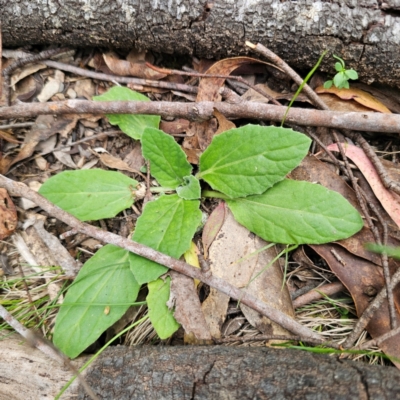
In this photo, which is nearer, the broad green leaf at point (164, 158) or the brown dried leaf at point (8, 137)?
the broad green leaf at point (164, 158)

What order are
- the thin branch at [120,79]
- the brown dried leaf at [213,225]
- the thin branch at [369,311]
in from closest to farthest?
the thin branch at [369,311] < the brown dried leaf at [213,225] < the thin branch at [120,79]

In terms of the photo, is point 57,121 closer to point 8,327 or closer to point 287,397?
point 8,327

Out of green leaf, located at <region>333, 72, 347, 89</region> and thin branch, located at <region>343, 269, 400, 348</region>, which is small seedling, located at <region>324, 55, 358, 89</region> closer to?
green leaf, located at <region>333, 72, 347, 89</region>

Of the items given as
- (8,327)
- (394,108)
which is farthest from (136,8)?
(8,327)

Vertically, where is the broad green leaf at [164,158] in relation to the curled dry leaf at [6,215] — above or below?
above

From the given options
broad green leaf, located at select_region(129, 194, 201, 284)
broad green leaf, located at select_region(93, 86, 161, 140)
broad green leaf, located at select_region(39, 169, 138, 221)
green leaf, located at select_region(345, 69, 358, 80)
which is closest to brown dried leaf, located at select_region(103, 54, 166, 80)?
broad green leaf, located at select_region(93, 86, 161, 140)

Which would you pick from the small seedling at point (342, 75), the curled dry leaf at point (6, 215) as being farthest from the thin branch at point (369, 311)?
the curled dry leaf at point (6, 215)

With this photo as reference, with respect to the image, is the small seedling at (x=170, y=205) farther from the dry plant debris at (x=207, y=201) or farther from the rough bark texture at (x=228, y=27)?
the rough bark texture at (x=228, y=27)
